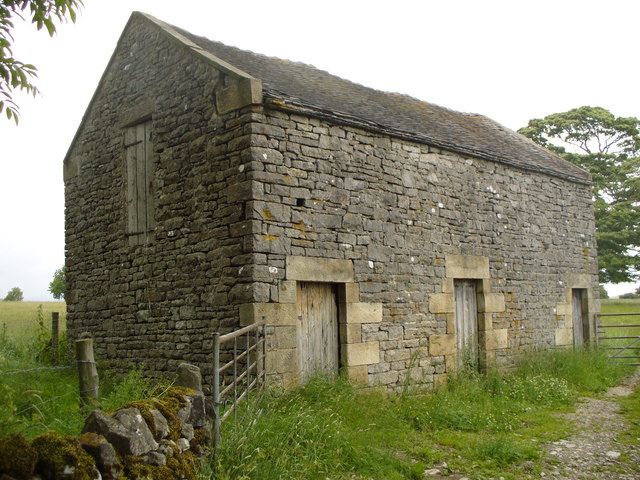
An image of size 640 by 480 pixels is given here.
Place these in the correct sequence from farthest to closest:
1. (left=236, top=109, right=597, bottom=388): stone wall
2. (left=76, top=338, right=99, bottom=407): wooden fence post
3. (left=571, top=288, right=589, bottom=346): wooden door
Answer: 1. (left=571, top=288, right=589, bottom=346): wooden door
2. (left=236, top=109, right=597, bottom=388): stone wall
3. (left=76, top=338, right=99, bottom=407): wooden fence post

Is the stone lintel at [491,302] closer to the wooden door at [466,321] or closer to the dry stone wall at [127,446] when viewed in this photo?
the wooden door at [466,321]

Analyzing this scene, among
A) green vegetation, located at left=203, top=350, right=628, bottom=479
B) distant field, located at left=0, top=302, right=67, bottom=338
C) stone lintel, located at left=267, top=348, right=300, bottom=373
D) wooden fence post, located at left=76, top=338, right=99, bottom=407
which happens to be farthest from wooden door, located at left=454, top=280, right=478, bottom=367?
distant field, located at left=0, top=302, right=67, bottom=338

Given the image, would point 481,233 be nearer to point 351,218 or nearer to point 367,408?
point 351,218

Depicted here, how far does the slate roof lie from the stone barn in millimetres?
62

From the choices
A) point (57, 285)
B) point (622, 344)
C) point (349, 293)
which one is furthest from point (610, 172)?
point (57, 285)

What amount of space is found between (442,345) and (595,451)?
11.0 ft

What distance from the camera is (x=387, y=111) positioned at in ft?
35.8

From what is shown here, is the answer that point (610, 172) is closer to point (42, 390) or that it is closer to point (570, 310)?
point (570, 310)

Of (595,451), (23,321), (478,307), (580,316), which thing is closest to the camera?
(595,451)

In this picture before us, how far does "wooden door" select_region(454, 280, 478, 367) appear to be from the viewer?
416 inches

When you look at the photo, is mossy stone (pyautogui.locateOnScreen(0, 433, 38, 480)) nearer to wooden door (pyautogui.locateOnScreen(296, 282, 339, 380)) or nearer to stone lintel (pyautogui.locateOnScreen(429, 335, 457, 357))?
wooden door (pyautogui.locateOnScreen(296, 282, 339, 380))

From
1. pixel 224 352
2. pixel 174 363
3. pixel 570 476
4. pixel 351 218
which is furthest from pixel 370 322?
pixel 570 476

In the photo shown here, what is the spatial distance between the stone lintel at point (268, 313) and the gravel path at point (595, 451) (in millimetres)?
3460

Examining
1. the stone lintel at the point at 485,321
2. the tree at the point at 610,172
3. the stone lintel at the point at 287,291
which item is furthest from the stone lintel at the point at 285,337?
the tree at the point at 610,172
